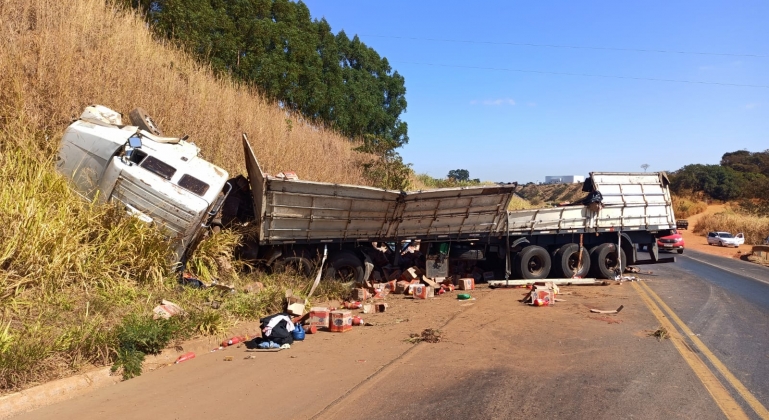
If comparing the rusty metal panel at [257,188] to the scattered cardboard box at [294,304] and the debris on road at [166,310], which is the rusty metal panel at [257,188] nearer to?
the scattered cardboard box at [294,304]

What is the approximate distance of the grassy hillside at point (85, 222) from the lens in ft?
20.7

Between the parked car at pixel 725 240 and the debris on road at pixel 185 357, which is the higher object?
the parked car at pixel 725 240

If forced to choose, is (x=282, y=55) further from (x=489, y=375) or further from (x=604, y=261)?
(x=489, y=375)

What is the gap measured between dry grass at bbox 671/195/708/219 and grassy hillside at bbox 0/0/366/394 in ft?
169

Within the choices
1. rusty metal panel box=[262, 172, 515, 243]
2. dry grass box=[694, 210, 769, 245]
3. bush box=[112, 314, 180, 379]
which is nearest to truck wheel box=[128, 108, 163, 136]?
rusty metal panel box=[262, 172, 515, 243]

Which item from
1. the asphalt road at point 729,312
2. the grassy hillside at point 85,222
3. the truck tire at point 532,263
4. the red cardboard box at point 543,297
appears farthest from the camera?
the truck tire at point 532,263

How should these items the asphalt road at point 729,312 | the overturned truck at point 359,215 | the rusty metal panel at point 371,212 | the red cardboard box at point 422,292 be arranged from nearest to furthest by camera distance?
the asphalt road at point 729,312 < the overturned truck at point 359,215 < the rusty metal panel at point 371,212 < the red cardboard box at point 422,292

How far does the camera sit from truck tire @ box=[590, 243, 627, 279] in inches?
584

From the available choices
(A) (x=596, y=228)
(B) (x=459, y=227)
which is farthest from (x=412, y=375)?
(A) (x=596, y=228)

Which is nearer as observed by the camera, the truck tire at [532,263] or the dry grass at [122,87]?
the dry grass at [122,87]

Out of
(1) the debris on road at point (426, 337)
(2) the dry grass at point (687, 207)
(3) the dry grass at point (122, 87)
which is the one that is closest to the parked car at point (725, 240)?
(2) the dry grass at point (687, 207)

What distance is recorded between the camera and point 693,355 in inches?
271

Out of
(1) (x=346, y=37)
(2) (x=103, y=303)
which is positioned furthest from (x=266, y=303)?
(1) (x=346, y=37)

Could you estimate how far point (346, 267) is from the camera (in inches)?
486
